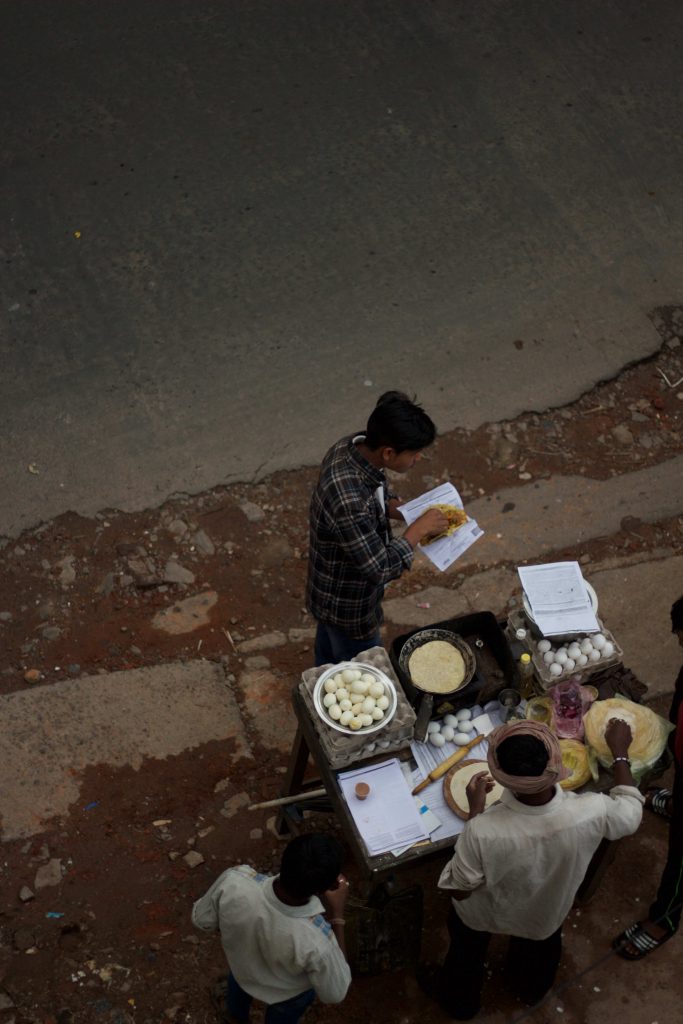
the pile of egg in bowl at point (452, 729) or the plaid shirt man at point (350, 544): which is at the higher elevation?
the plaid shirt man at point (350, 544)

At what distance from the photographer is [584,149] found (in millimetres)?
8312

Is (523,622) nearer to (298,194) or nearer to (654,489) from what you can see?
(654,489)

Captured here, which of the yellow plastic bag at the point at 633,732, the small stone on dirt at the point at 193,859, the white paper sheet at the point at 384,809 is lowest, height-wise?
the small stone on dirt at the point at 193,859

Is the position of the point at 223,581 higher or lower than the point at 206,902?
lower

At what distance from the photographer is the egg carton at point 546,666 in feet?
14.5

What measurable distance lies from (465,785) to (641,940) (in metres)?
1.38

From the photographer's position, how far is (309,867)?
11.0 feet

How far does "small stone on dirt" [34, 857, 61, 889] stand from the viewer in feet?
15.7

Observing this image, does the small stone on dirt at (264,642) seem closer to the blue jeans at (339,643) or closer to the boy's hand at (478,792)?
the blue jeans at (339,643)

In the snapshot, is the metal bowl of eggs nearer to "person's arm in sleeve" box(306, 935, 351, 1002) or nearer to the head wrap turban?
the head wrap turban

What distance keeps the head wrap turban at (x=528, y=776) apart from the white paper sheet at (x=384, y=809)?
0.67 metres

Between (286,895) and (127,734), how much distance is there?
2090 mm

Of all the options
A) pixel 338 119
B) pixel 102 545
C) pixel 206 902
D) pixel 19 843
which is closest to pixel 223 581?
pixel 102 545

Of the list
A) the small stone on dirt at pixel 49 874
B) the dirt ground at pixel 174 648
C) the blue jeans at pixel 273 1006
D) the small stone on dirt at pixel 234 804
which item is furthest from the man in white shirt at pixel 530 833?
the small stone on dirt at pixel 49 874
